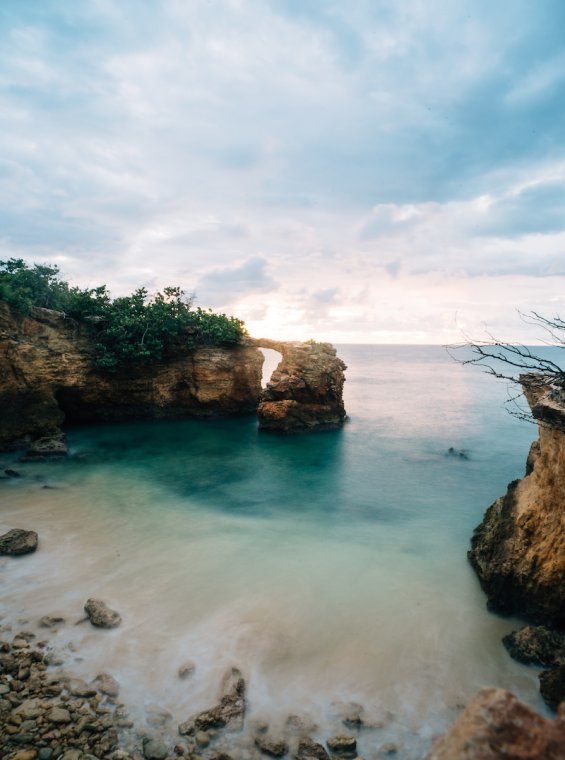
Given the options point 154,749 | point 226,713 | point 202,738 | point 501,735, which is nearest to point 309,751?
point 226,713

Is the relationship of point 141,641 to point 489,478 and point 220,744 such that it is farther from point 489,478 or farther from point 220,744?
point 489,478

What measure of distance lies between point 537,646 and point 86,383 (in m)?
17.8

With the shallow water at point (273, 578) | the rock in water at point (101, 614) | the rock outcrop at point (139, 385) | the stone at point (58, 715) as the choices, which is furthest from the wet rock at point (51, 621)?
the rock outcrop at point (139, 385)

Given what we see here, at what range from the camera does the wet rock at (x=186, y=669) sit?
5480 mm

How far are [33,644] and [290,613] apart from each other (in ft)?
12.6

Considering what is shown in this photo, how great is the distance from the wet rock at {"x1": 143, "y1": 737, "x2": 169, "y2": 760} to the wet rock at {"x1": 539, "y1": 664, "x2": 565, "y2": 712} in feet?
15.1

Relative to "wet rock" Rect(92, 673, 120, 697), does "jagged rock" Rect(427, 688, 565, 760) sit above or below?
above

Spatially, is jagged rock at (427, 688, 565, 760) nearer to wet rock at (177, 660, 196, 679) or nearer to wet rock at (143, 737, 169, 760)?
wet rock at (143, 737, 169, 760)

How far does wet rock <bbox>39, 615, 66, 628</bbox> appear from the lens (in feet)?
20.2

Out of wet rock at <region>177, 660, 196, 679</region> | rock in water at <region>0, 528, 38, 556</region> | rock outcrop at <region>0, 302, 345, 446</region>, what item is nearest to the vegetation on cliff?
rock outcrop at <region>0, 302, 345, 446</region>

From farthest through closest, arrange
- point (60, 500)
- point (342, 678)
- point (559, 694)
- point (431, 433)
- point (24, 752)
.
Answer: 1. point (431, 433)
2. point (60, 500)
3. point (342, 678)
4. point (559, 694)
5. point (24, 752)

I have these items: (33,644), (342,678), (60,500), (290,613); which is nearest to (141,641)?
(33,644)

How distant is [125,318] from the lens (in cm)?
1784

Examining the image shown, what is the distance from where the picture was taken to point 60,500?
444 inches
